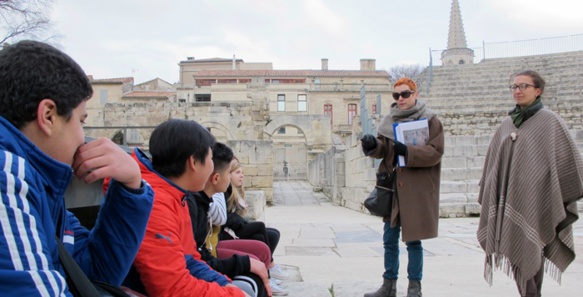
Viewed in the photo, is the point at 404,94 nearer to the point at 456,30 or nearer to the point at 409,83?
the point at 409,83

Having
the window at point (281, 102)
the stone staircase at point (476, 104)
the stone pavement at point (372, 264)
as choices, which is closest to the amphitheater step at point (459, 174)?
the stone staircase at point (476, 104)

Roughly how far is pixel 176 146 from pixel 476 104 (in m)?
20.5

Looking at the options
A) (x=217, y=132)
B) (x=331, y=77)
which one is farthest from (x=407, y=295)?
(x=331, y=77)

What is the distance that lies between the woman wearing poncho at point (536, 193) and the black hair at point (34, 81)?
9.52ft

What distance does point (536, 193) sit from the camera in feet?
10.8

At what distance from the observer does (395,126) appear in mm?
3975

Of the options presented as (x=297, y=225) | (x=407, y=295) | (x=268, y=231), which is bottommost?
(x=297, y=225)

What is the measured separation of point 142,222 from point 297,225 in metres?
7.72

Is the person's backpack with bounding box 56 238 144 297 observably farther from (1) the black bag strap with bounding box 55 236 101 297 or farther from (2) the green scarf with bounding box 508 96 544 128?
(2) the green scarf with bounding box 508 96 544 128

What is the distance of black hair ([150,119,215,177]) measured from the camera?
85.9 inches

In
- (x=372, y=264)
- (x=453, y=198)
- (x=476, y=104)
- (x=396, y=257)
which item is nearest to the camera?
(x=396, y=257)

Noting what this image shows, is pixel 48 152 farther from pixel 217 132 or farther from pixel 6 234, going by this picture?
pixel 217 132

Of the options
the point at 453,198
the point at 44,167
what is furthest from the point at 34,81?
the point at 453,198

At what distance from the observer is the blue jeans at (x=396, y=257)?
141 inches
